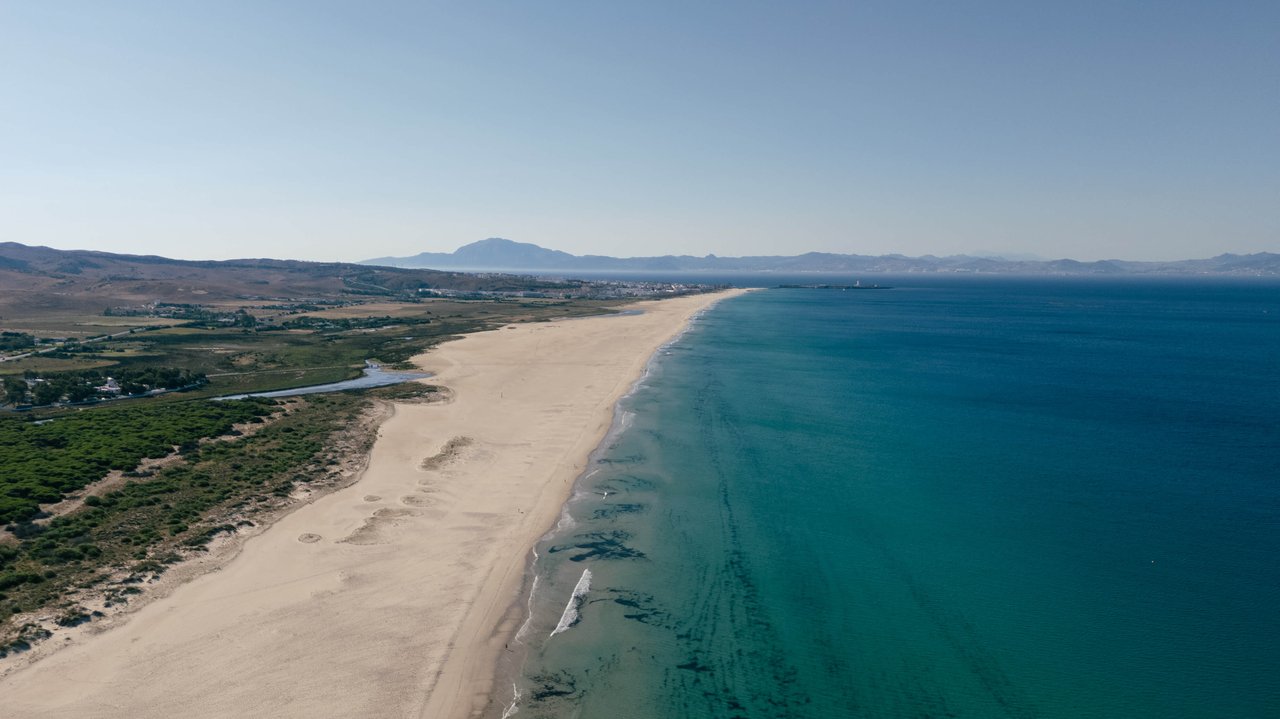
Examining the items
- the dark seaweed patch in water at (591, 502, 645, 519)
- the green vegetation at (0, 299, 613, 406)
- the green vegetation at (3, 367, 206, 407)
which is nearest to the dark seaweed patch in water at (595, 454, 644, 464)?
the dark seaweed patch in water at (591, 502, 645, 519)

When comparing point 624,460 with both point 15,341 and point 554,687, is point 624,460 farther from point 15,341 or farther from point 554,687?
point 15,341

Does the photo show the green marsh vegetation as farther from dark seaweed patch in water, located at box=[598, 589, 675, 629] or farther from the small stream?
dark seaweed patch in water, located at box=[598, 589, 675, 629]

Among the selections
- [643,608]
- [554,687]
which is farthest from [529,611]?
[554,687]

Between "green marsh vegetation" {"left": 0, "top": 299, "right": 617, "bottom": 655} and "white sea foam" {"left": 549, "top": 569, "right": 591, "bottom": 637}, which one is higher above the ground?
"green marsh vegetation" {"left": 0, "top": 299, "right": 617, "bottom": 655}

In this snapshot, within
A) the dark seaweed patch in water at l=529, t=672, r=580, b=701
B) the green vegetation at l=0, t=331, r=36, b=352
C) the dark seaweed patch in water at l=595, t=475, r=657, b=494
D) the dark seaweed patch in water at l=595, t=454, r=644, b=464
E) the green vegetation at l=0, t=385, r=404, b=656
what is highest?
the green vegetation at l=0, t=331, r=36, b=352

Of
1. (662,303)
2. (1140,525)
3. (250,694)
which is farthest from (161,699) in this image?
(662,303)

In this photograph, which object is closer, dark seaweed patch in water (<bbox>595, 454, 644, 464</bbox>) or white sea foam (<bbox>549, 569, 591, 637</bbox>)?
white sea foam (<bbox>549, 569, 591, 637</bbox>)

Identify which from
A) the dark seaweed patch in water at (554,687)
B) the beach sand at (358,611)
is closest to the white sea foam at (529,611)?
the beach sand at (358,611)
